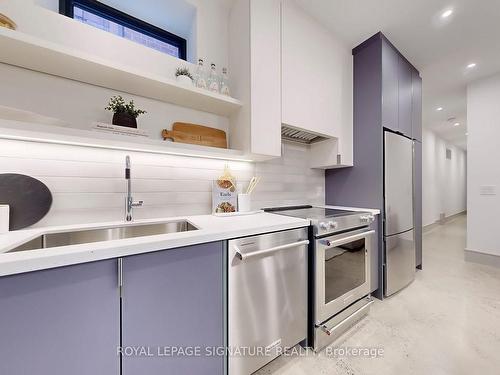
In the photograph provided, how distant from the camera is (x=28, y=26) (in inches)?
42.1

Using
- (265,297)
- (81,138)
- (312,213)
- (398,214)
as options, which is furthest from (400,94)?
(81,138)

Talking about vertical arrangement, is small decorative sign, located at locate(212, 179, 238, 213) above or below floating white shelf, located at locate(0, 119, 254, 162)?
below

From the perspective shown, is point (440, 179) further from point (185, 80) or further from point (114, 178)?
point (114, 178)

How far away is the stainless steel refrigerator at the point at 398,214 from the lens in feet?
6.43

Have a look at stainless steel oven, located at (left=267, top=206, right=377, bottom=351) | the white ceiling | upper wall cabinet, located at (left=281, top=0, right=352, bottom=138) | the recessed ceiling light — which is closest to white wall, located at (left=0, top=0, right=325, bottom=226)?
upper wall cabinet, located at (left=281, top=0, right=352, bottom=138)

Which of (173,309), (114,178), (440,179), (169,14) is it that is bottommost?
(173,309)

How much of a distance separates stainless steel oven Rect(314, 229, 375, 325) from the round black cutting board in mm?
1606

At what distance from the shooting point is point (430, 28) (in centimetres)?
189

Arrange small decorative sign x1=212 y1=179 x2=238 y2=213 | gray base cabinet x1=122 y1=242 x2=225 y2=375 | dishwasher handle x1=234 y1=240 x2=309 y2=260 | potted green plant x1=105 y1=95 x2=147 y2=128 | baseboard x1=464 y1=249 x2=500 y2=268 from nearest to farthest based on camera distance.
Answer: gray base cabinet x1=122 y1=242 x2=225 y2=375 → dishwasher handle x1=234 y1=240 x2=309 y2=260 → potted green plant x1=105 y1=95 x2=147 y2=128 → small decorative sign x1=212 y1=179 x2=238 y2=213 → baseboard x1=464 y1=249 x2=500 y2=268

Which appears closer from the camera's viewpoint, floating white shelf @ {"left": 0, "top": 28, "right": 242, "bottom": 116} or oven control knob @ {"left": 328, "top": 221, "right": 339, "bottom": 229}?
floating white shelf @ {"left": 0, "top": 28, "right": 242, "bottom": 116}

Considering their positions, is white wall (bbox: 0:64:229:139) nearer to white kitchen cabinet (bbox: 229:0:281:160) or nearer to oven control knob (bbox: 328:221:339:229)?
white kitchen cabinet (bbox: 229:0:281:160)

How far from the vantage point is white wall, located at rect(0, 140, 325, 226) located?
1.09 meters

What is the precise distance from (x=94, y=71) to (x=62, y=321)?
3.92 ft

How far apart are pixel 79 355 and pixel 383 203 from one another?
2310mm
